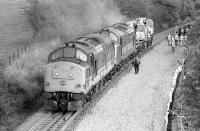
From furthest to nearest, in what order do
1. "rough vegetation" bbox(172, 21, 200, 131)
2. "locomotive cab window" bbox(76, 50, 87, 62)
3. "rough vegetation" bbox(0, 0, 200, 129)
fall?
"rough vegetation" bbox(0, 0, 200, 129)
"locomotive cab window" bbox(76, 50, 87, 62)
"rough vegetation" bbox(172, 21, 200, 131)

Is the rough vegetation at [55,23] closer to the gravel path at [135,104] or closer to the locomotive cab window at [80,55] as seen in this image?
the locomotive cab window at [80,55]

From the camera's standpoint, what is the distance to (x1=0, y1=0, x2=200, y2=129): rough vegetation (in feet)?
65.2

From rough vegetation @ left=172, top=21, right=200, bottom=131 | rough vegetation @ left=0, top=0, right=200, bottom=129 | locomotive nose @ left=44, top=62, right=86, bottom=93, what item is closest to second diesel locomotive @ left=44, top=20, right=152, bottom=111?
locomotive nose @ left=44, top=62, right=86, bottom=93

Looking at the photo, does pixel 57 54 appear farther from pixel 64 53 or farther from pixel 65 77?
pixel 65 77

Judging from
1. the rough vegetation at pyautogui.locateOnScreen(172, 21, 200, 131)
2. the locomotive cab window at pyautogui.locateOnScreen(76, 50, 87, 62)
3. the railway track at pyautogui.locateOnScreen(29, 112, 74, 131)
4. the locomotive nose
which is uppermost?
the locomotive cab window at pyautogui.locateOnScreen(76, 50, 87, 62)

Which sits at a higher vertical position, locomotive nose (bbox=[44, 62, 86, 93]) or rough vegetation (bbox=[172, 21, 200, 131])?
locomotive nose (bbox=[44, 62, 86, 93])

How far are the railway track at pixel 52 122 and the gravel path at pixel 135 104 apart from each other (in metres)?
0.93

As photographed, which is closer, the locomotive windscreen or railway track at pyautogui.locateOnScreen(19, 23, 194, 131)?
railway track at pyautogui.locateOnScreen(19, 23, 194, 131)

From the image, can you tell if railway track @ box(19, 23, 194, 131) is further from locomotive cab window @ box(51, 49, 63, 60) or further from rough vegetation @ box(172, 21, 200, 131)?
rough vegetation @ box(172, 21, 200, 131)

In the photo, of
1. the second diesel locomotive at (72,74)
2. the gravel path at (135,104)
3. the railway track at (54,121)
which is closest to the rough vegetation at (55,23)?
the railway track at (54,121)

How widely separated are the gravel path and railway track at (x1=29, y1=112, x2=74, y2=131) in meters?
0.93

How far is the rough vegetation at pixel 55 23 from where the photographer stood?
19859 millimetres

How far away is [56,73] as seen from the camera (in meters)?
19.2

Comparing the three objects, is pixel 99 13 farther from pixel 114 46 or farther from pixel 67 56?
pixel 67 56
